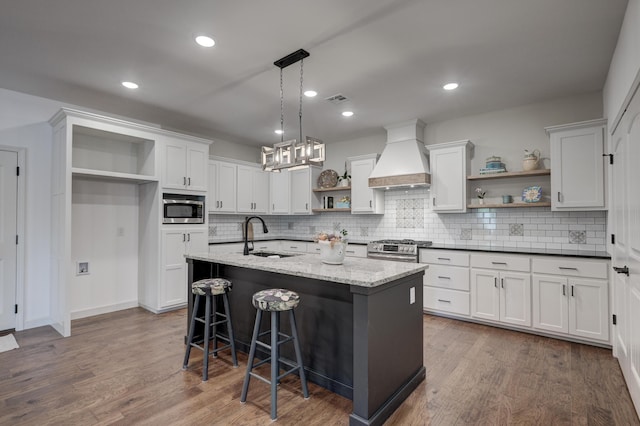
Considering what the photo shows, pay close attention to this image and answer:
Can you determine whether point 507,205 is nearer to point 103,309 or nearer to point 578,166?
point 578,166

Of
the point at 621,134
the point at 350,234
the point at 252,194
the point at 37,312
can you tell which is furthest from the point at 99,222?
the point at 621,134

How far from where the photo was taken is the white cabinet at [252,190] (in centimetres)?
589

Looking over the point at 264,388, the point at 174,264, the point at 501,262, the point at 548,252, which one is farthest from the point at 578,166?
the point at 174,264

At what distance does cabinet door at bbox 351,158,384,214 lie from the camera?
17.7 ft

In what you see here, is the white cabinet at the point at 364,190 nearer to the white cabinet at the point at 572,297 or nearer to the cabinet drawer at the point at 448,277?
the cabinet drawer at the point at 448,277

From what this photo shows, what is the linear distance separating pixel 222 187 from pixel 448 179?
11.8 ft

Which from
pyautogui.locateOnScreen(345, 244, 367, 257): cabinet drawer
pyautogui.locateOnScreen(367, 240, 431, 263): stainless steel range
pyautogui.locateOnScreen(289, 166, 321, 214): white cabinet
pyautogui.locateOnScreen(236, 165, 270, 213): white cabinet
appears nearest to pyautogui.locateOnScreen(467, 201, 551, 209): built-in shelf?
pyautogui.locateOnScreen(367, 240, 431, 263): stainless steel range

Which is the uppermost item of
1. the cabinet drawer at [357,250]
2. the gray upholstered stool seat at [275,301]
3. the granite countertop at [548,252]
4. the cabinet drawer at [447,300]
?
the granite countertop at [548,252]

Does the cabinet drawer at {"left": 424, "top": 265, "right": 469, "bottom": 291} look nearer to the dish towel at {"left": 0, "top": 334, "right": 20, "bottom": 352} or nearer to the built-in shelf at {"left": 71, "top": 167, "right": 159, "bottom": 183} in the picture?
the built-in shelf at {"left": 71, "top": 167, "right": 159, "bottom": 183}

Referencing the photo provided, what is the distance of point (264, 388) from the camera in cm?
254

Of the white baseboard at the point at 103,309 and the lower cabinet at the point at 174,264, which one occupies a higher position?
the lower cabinet at the point at 174,264

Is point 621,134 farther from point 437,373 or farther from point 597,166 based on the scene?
point 437,373

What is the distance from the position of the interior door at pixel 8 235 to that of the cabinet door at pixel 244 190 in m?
2.91

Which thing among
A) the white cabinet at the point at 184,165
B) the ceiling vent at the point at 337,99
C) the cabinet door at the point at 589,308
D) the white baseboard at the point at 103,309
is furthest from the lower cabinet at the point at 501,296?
the white baseboard at the point at 103,309
